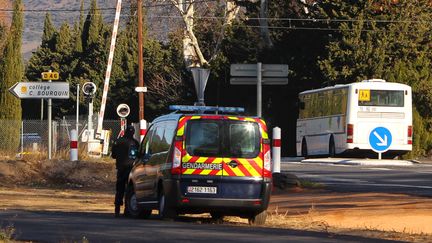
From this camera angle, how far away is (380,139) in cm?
4378

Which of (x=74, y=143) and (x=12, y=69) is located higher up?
(x=12, y=69)

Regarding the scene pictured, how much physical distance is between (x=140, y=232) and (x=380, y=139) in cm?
2960

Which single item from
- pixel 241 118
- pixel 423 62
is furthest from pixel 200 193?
pixel 423 62

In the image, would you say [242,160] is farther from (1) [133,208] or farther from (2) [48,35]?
(2) [48,35]

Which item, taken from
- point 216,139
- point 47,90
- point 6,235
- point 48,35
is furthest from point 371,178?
point 48,35

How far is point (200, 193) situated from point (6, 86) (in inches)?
1879

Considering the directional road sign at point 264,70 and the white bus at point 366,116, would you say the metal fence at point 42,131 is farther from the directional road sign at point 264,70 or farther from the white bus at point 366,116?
the directional road sign at point 264,70

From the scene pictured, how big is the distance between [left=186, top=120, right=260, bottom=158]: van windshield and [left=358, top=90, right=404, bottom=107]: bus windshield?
1106 inches

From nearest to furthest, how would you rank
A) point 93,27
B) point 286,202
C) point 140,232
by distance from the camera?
point 140,232
point 286,202
point 93,27

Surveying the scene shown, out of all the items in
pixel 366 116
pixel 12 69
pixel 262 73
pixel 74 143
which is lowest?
pixel 74 143

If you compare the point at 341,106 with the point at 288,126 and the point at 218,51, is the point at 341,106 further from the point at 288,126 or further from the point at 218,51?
the point at 218,51

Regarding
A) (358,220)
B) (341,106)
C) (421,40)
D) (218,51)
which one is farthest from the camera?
(218,51)

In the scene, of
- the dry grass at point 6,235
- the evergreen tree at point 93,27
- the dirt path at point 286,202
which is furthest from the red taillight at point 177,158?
the evergreen tree at point 93,27

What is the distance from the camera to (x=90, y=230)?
15.4 meters
